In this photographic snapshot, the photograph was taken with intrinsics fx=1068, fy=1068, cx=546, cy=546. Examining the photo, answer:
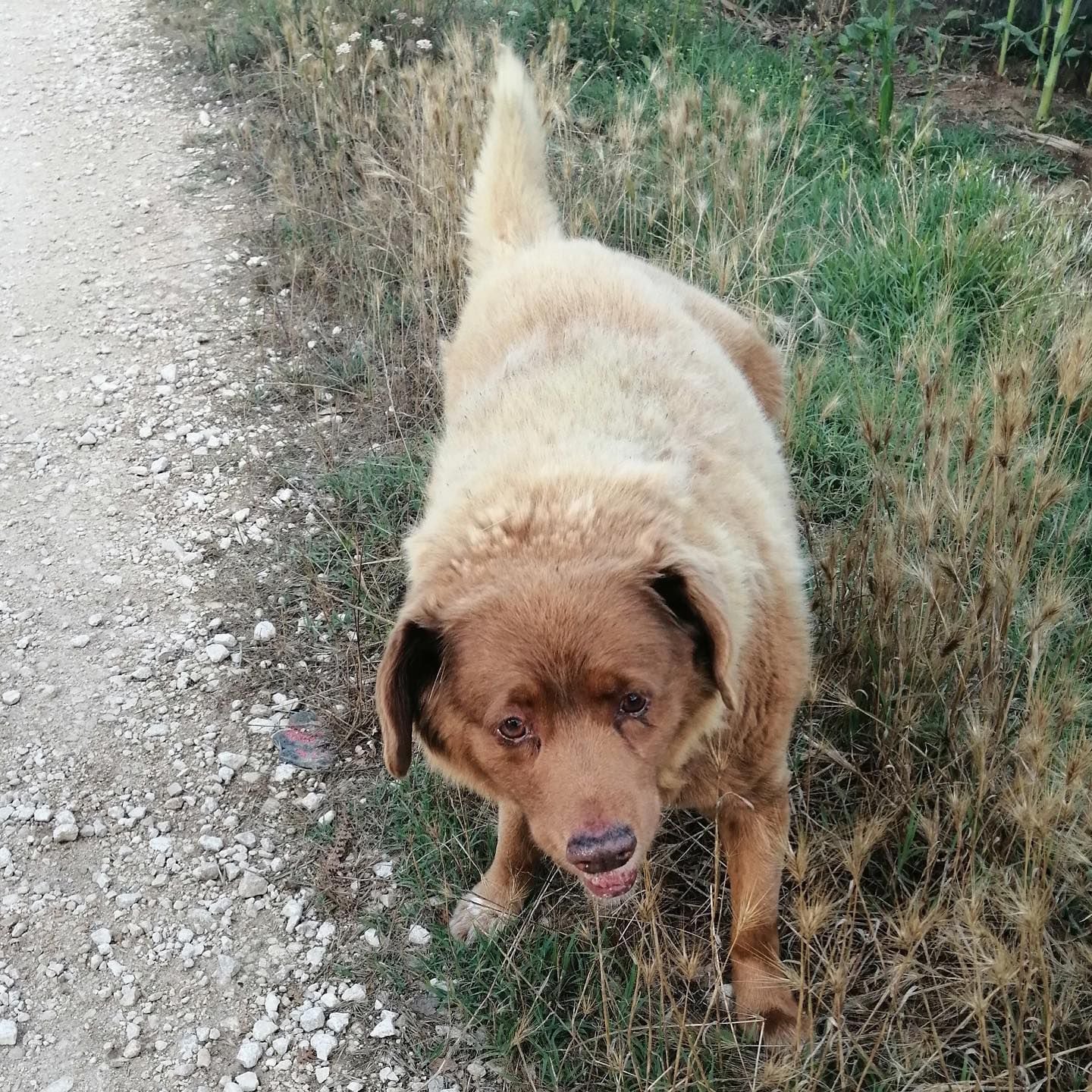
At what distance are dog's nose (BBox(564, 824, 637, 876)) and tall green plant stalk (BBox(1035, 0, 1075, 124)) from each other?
5470mm

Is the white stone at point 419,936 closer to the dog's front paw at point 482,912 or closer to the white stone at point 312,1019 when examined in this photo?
the dog's front paw at point 482,912

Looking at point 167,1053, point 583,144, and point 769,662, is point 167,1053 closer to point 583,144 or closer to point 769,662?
point 769,662

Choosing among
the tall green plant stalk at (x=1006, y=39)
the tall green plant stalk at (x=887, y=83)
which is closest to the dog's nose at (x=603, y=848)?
the tall green plant stalk at (x=887, y=83)

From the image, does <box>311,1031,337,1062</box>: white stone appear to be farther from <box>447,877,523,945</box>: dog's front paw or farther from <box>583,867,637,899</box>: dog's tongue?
<box>583,867,637,899</box>: dog's tongue

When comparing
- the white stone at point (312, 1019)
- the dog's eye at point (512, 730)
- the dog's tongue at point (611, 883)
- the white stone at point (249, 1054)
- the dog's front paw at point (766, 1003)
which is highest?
the dog's eye at point (512, 730)

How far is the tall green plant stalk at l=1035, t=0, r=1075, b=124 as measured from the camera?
5.70 metres

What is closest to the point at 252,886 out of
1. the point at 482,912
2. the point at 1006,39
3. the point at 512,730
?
the point at 482,912

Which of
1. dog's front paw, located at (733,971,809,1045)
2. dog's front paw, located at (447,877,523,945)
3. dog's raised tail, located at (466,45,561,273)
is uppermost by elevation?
dog's raised tail, located at (466,45,561,273)

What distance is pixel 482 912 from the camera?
9.92 ft

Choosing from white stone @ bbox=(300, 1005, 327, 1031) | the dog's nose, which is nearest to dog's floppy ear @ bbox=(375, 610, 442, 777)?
the dog's nose

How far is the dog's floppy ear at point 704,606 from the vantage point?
2.17 metres

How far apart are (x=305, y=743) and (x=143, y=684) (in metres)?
0.69

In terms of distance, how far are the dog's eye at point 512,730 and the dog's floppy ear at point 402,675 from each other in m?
0.22

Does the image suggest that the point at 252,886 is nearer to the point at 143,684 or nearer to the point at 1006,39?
the point at 143,684
